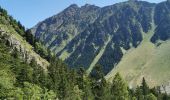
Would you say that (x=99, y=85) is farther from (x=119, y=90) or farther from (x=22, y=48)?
(x=22, y=48)

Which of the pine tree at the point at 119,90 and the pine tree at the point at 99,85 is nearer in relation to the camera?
the pine tree at the point at 119,90

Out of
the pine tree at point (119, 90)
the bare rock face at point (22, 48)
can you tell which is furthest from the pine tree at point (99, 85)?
the bare rock face at point (22, 48)

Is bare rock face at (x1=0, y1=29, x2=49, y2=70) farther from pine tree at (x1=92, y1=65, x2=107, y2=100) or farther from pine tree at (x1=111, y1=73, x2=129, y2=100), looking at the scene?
pine tree at (x1=111, y1=73, x2=129, y2=100)

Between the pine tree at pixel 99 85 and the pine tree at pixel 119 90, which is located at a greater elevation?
the pine tree at pixel 99 85

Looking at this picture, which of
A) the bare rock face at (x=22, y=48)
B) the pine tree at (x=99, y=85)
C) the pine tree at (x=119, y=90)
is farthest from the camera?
the bare rock face at (x=22, y=48)

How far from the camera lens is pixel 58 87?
11731 cm

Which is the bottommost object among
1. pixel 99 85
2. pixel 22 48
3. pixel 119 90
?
pixel 119 90

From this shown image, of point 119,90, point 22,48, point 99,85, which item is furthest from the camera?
point 22,48

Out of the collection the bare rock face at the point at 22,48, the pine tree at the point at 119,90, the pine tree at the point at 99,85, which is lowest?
the pine tree at the point at 119,90

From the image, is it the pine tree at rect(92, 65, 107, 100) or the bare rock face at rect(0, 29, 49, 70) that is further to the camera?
the bare rock face at rect(0, 29, 49, 70)

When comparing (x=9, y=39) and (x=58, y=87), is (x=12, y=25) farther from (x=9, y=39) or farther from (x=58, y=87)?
(x=58, y=87)

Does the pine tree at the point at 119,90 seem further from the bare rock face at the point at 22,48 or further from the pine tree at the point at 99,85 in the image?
the bare rock face at the point at 22,48

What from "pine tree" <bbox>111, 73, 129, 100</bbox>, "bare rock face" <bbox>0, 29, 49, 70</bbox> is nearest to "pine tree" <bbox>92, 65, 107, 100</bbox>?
Answer: "pine tree" <bbox>111, 73, 129, 100</bbox>

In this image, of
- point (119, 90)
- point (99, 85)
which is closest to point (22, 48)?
point (99, 85)
